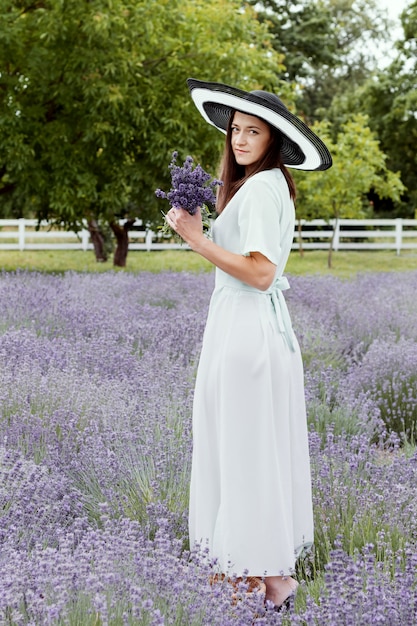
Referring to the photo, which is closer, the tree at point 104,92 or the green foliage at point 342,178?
the tree at point 104,92

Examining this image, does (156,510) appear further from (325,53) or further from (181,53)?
(325,53)

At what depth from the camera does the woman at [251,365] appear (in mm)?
2871

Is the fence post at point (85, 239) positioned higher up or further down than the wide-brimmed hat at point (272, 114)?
further down

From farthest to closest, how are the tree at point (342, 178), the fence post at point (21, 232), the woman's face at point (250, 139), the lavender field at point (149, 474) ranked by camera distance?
the fence post at point (21, 232), the tree at point (342, 178), the woman's face at point (250, 139), the lavender field at point (149, 474)

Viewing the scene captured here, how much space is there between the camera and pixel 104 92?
1339cm

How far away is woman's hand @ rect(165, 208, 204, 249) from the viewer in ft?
9.48

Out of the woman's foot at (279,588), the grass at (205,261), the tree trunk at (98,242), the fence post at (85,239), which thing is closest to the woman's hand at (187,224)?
the woman's foot at (279,588)

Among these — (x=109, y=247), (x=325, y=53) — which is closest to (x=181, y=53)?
(x=109, y=247)

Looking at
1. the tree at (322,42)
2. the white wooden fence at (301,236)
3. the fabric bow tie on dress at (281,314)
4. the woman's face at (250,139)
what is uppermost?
the tree at (322,42)

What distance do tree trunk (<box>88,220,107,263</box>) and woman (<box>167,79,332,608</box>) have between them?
19.5 meters

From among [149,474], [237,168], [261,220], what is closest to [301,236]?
[149,474]

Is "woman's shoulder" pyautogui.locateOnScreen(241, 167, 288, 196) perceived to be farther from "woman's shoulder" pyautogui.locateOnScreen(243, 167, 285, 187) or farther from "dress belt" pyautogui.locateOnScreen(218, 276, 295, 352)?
"dress belt" pyautogui.locateOnScreen(218, 276, 295, 352)

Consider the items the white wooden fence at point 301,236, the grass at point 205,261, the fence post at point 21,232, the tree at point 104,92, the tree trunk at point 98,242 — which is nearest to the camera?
the tree at point 104,92

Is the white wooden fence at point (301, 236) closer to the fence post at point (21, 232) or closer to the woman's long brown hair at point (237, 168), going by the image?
the fence post at point (21, 232)
